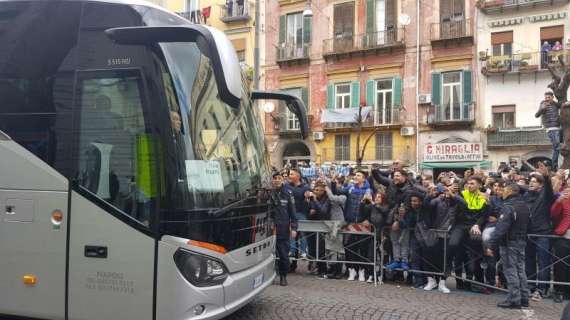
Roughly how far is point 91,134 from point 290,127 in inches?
980

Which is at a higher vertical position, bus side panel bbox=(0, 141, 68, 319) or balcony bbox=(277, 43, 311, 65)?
balcony bbox=(277, 43, 311, 65)

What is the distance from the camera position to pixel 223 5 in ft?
102

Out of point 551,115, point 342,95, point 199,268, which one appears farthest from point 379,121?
point 199,268

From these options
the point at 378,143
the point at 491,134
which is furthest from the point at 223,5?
the point at 491,134

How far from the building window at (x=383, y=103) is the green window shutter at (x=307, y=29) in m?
4.94

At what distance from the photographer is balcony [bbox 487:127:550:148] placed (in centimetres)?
2305

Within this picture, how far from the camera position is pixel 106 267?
14.4 ft

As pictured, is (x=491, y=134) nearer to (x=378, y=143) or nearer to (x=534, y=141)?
(x=534, y=141)

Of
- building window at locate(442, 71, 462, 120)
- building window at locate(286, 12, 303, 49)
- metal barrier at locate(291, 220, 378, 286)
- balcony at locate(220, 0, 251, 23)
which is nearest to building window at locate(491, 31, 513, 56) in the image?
building window at locate(442, 71, 462, 120)

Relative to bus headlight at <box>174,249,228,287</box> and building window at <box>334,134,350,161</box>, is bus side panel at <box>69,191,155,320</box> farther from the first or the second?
building window at <box>334,134,350,161</box>

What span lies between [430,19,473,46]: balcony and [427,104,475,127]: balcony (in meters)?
3.23

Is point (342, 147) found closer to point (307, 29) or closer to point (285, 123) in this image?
point (285, 123)

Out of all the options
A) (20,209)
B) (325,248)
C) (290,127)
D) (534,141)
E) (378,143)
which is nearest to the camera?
(20,209)

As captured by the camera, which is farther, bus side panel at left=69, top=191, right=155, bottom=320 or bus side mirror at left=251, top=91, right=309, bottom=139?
bus side mirror at left=251, top=91, right=309, bottom=139
